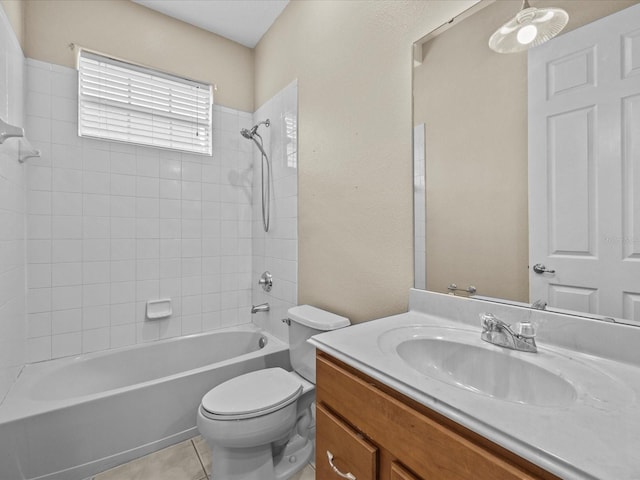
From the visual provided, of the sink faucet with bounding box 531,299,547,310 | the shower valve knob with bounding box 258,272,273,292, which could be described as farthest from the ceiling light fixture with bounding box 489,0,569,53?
the shower valve knob with bounding box 258,272,273,292

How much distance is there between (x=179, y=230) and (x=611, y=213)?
235cm

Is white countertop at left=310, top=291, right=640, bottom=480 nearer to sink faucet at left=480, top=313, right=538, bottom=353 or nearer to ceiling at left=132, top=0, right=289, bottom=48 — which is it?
sink faucet at left=480, top=313, right=538, bottom=353

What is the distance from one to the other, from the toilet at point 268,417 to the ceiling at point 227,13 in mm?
2071

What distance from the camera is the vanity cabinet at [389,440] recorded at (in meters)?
0.49

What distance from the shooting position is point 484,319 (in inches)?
34.6

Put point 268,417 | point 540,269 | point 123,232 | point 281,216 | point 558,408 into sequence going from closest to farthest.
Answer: point 558,408 < point 540,269 < point 268,417 < point 123,232 < point 281,216

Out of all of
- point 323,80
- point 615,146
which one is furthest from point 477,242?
point 323,80

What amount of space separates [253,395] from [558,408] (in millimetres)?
1174

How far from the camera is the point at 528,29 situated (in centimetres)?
91

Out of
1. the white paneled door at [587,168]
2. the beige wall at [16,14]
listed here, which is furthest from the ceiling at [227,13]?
the white paneled door at [587,168]

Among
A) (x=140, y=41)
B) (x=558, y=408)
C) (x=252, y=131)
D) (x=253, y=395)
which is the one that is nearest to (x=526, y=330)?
(x=558, y=408)

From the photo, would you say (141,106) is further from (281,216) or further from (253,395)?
(253,395)

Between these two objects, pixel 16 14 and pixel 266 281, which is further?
pixel 266 281

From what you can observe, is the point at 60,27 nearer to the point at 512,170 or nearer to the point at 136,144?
the point at 136,144
